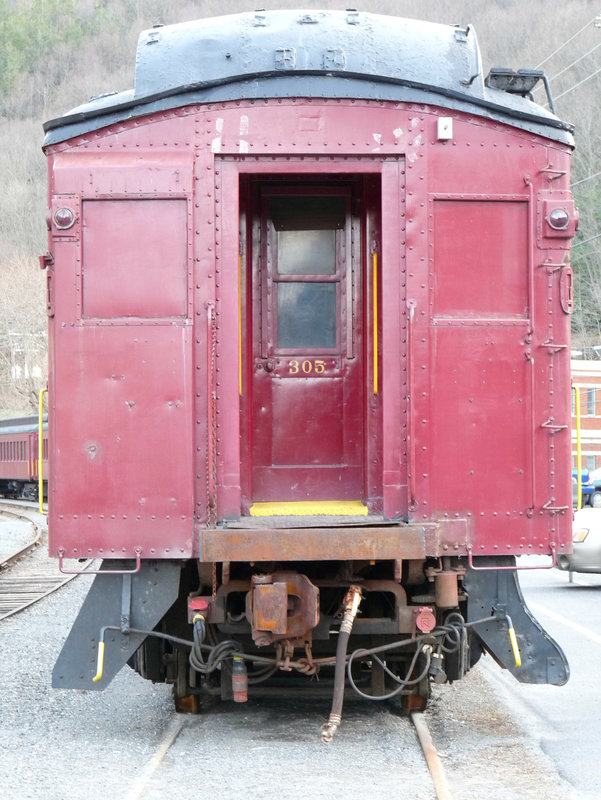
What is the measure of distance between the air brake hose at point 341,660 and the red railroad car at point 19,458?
2790cm

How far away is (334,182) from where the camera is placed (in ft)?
22.8

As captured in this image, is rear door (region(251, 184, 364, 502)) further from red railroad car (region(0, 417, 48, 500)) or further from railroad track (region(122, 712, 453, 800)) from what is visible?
red railroad car (region(0, 417, 48, 500))

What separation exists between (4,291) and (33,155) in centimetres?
1958

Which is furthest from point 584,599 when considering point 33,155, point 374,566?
point 33,155

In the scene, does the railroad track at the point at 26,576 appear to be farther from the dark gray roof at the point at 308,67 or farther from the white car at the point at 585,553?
the dark gray roof at the point at 308,67

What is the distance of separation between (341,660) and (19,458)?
3265cm

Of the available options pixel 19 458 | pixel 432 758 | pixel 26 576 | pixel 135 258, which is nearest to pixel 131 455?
pixel 135 258

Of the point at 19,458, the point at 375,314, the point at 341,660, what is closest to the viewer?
the point at 341,660

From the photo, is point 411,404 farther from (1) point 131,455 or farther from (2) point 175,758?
(2) point 175,758

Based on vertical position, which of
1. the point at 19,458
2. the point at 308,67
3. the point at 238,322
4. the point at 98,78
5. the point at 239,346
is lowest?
the point at 19,458

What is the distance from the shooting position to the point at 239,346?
621cm

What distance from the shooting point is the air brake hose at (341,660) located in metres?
5.64

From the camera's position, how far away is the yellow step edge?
6.29 metres

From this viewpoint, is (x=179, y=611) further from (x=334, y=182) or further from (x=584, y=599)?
(x=584, y=599)
